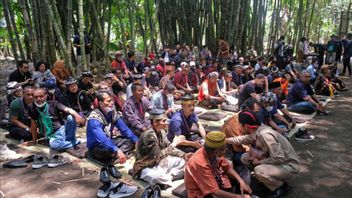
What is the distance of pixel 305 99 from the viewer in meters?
6.02

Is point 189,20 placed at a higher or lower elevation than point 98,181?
higher

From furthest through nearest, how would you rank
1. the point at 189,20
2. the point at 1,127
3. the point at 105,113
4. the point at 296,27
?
the point at 296,27, the point at 189,20, the point at 1,127, the point at 105,113

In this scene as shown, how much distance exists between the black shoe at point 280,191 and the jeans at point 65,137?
8.42 feet

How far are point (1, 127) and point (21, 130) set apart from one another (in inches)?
37.4

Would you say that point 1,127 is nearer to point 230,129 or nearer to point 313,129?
point 230,129

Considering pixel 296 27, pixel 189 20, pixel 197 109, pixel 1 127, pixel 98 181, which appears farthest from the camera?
pixel 296 27

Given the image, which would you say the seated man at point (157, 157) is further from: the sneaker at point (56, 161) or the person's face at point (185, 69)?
the person's face at point (185, 69)

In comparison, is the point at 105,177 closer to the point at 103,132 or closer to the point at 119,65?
the point at 103,132

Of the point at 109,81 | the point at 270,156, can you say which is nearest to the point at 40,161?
the point at 109,81

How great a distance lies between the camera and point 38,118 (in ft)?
14.0

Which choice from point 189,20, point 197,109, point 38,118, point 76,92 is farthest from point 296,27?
point 38,118

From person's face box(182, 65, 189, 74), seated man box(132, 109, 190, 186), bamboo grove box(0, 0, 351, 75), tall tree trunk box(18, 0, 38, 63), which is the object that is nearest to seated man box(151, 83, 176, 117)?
person's face box(182, 65, 189, 74)

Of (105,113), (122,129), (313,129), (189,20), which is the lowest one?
(313,129)

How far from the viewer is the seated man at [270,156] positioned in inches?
112
